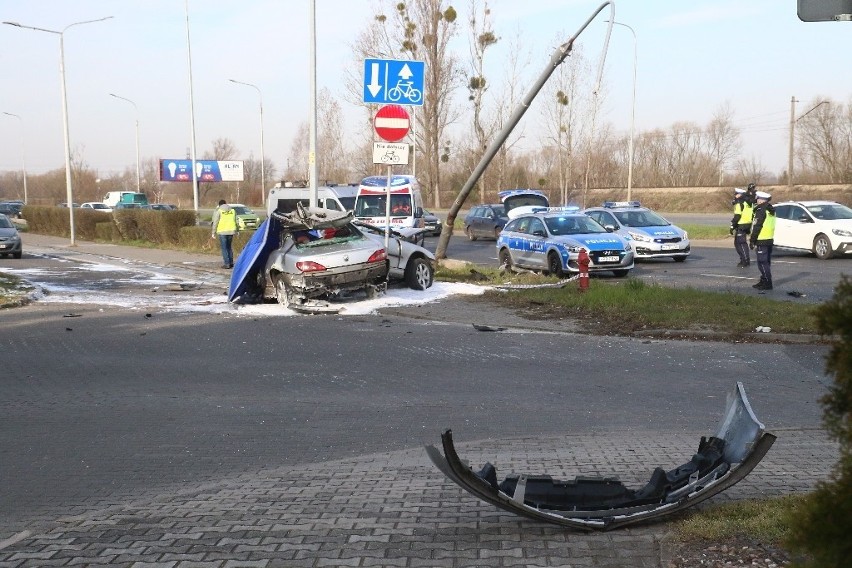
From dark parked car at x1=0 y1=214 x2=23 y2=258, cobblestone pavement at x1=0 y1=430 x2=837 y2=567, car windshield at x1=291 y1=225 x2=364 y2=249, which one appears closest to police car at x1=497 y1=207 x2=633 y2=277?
car windshield at x1=291 y1=225 x2=364 y2=249

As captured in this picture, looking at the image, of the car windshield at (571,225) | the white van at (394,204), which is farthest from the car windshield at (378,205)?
the car windshield at (571,225)

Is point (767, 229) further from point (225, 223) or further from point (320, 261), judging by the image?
point (225, 223)

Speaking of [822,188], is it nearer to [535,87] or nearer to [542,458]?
[535,87]

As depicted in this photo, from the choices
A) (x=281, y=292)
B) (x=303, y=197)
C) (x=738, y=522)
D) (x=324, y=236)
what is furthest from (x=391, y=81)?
(x=738, y=522)

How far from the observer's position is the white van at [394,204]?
2762cm

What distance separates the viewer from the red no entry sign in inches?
672

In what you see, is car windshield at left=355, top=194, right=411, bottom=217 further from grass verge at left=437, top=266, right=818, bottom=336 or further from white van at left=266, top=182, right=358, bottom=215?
grass verge at left=437, top=266, right=818, bottom=336

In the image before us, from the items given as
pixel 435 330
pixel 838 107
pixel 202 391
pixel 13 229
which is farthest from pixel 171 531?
pixel 838 107

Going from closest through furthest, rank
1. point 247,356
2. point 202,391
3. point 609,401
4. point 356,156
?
point 609,401, point 202,391, point 247,356, point 356,156

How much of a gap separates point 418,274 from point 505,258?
208 inches

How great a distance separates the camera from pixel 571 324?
13.3 m

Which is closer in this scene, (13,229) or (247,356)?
(247,356)

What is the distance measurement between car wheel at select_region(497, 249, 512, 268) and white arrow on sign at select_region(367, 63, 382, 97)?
240 inches

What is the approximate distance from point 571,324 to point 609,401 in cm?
503
